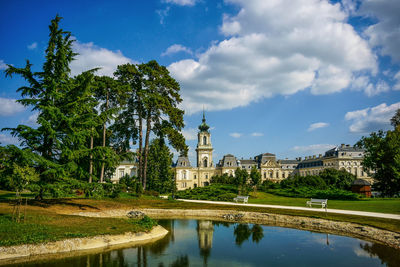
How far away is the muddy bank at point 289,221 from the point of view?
13.3 m

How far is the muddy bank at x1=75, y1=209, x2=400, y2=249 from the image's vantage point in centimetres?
1332

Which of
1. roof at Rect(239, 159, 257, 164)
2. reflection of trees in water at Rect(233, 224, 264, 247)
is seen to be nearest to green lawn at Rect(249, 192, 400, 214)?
reflection of trees in water at Rect(233, 224, 264, 247)

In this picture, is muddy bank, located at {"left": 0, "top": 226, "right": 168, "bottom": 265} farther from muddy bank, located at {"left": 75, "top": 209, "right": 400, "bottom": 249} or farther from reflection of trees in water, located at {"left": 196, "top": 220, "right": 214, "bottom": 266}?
muddy bank, located at {"left": 75, "top": 209, "right": 400, "bottom": 249}

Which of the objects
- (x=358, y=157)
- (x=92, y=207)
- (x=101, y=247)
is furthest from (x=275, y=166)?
(x=101, y=247)

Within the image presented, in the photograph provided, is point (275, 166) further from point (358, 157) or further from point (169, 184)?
point (169, 184)

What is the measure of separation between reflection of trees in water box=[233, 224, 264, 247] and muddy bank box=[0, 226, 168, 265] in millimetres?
4317

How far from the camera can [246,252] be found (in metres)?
11.6

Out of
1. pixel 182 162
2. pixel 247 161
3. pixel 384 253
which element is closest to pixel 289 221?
pixel 384 253

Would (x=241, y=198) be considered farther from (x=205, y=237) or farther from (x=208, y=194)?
(x=205, y=237)

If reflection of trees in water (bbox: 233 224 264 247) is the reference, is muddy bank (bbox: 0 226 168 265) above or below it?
above

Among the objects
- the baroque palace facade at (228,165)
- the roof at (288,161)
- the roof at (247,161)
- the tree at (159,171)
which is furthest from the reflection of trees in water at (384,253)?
the roof at (288,161)

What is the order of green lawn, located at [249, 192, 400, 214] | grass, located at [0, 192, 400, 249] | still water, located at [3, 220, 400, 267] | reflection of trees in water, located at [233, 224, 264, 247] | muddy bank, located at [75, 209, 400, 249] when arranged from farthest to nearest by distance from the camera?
green lawn, located at [249, 192, 400, 214] < reflection of trees in water, located at [233, 224, 264, 247] < muddy bank, located at [75, 209, 400, 249] < grass, located at [0, 192, 400, 249] < still water, located at [3, 220, 400, 267]

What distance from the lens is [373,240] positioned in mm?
13398

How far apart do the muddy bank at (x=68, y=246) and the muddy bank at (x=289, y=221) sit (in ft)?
21.3
